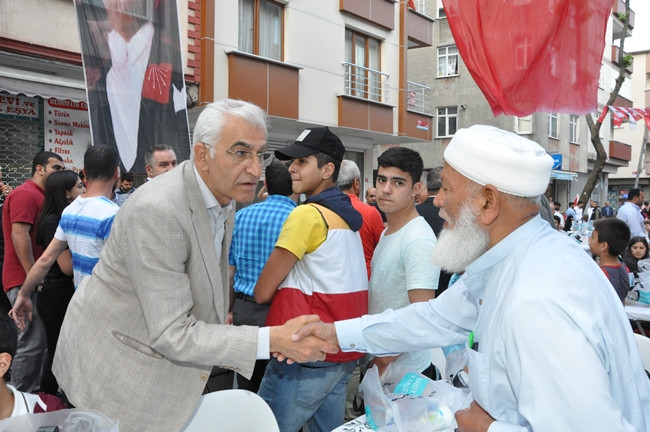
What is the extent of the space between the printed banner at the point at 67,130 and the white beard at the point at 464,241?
8535mm

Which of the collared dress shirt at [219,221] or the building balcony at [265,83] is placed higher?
the building balcony at [265,83]

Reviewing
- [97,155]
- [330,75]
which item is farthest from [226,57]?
[97,155]

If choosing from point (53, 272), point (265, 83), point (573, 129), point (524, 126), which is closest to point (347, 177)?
point (53, 272)

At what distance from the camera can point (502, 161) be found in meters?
1.58

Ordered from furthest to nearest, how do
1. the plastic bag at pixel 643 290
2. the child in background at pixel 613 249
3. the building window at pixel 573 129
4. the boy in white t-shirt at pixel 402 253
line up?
the building window at pixel 573 129 → the plastic bag at pixel 643 290 → the child in background at pixel 613 249 → the boy in white t-shirt at pixel 402 253

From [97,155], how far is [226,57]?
833 cm

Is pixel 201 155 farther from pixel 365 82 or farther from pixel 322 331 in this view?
pixel 365 82

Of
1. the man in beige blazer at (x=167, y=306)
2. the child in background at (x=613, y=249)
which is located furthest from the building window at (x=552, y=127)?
the man in beige blazer at (x=167, y=306)

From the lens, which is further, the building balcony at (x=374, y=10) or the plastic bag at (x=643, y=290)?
the building balcony at (x=374, y=10)

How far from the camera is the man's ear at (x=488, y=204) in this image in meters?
1.59

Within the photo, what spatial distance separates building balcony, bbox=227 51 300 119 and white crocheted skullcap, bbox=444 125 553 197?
10.1m

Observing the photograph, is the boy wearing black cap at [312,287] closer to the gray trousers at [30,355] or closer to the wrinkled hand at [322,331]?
the wrinkled hand at [322,331]

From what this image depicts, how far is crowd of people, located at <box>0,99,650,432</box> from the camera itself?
1.30 metres

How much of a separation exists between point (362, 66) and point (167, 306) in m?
14.1
